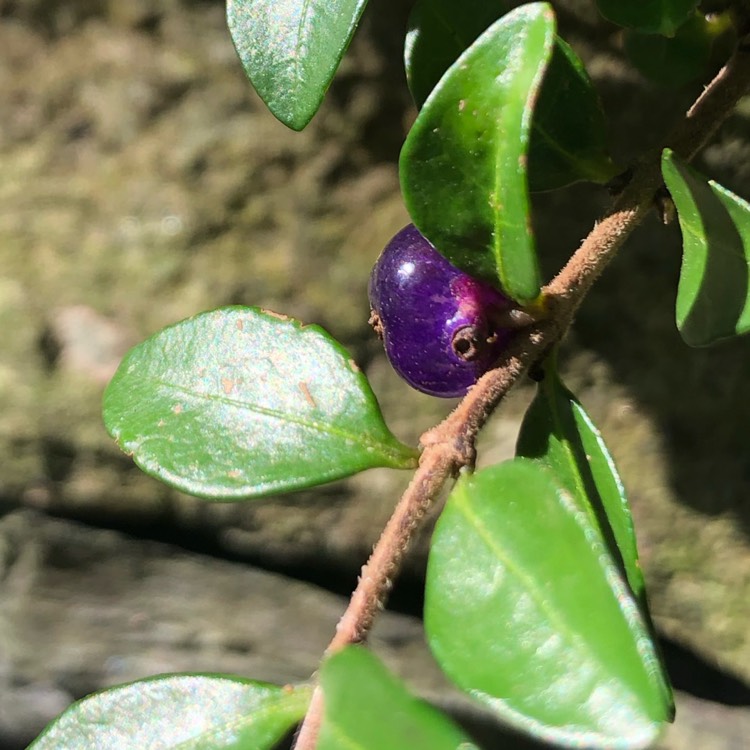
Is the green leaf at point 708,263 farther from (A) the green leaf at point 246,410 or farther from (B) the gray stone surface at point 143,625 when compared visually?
(B) the gray stone surface at point 143,625

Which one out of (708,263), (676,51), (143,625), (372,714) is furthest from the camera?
(143,625)

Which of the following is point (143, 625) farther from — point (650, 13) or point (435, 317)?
point (650, 13)

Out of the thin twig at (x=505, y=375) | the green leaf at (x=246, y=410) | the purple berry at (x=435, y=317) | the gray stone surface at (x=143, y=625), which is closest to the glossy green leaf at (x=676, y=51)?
the thin twig at (x=505, y=375)

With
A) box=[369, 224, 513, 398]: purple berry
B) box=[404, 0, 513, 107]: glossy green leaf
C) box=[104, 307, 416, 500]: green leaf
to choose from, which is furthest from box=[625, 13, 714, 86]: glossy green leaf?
box=[104, 307, 416, 500]: green leaf

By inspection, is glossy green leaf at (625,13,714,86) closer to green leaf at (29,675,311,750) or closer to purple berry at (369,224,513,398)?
purple berry at (369,224,513,398)

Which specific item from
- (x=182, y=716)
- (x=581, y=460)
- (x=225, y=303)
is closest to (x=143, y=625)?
(x=225, y=303)

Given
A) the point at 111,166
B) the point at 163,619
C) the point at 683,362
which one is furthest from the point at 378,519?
the point at 111,166
